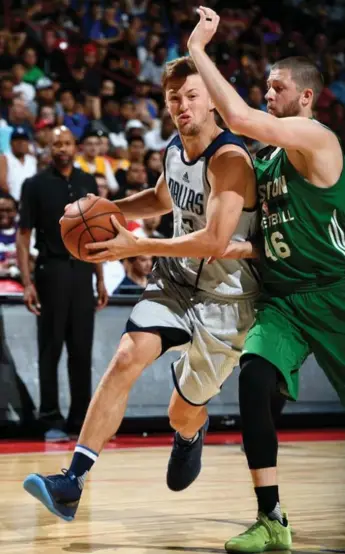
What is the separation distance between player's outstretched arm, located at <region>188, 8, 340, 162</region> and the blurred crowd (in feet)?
14.6

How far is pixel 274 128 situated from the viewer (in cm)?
366

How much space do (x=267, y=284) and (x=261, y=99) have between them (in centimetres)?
954

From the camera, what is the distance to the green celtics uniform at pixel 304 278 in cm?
386

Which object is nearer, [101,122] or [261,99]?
[101,122]

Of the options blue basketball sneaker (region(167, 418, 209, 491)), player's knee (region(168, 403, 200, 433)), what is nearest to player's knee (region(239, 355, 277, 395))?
player's knee (region(168, 403, 200, 433))

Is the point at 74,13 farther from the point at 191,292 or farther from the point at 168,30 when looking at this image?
the point at 191,292

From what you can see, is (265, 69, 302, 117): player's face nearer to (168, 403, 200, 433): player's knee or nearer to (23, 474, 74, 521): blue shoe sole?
(168, 403, 200, 433): player's knee

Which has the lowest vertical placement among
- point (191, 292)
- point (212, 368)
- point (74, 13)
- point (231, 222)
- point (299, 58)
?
point (74, 13)

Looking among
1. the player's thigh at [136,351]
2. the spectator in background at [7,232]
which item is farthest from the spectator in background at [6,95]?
the player's thigh at [136,351]

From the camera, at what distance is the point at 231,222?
3967 millimetres

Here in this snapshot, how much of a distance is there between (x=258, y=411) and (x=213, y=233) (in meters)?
0.71

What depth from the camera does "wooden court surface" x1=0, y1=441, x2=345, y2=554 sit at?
154 inches

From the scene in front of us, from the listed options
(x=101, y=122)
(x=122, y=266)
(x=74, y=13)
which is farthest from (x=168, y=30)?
(x=122, y=266)

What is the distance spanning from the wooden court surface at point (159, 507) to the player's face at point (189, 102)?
1.66m
